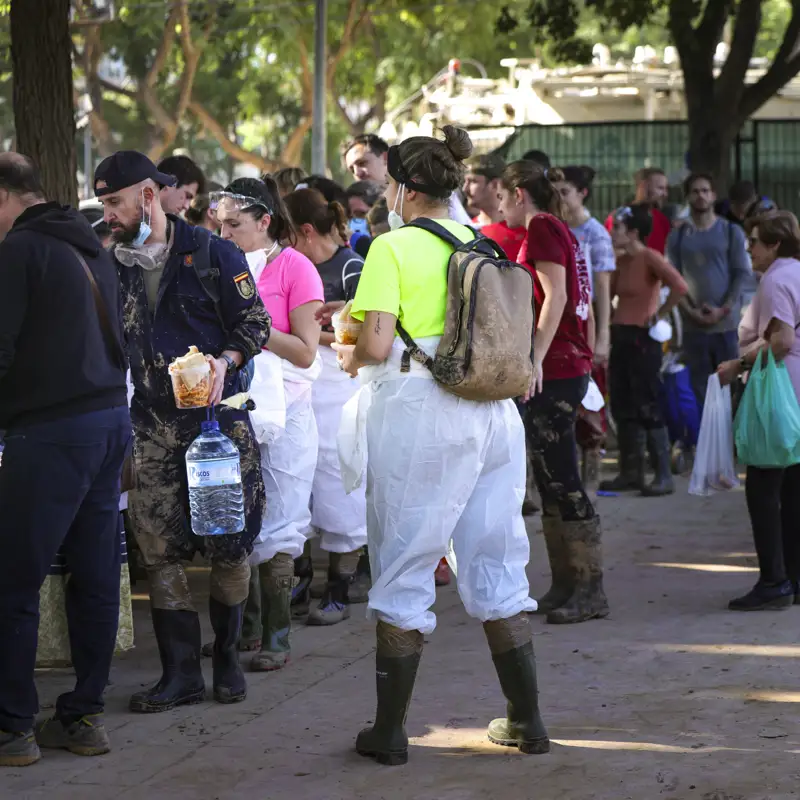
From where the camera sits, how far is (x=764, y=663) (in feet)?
21.3

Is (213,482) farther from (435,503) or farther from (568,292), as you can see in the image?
(568,292)

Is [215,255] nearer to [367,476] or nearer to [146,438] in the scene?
[146,438]

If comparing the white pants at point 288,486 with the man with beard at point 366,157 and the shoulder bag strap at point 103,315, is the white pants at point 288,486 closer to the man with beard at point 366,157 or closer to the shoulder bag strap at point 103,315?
the shoulder bag strap at point 103,315

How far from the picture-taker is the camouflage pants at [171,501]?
5785 millimetres

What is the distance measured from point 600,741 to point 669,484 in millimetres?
5938

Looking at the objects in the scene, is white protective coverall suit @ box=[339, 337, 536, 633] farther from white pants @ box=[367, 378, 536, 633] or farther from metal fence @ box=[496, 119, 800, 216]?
metal fence @ box=[496, 119, 800, 216]

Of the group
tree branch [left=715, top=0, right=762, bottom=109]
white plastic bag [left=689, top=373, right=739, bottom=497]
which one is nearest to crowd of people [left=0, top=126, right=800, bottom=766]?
white plastic bag [left=689, top=373, right=739, bottom=497]

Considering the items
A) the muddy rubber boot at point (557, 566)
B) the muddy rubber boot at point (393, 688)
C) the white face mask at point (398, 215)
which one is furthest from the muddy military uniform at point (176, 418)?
the muddy rubber boot at point (557, 566)

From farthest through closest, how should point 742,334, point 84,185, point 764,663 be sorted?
point 84,185, point 742,334, point 764,663

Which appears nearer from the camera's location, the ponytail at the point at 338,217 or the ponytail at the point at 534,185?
the ponytail at the point at 534,185

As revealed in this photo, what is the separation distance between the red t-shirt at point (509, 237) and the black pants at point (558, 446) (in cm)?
117

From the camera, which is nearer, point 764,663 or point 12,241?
point 12,241

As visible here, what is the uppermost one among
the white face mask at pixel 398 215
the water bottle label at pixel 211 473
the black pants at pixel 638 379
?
the white face mask at pixel 398 215

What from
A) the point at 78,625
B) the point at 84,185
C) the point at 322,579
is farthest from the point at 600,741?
the point at 84,185
